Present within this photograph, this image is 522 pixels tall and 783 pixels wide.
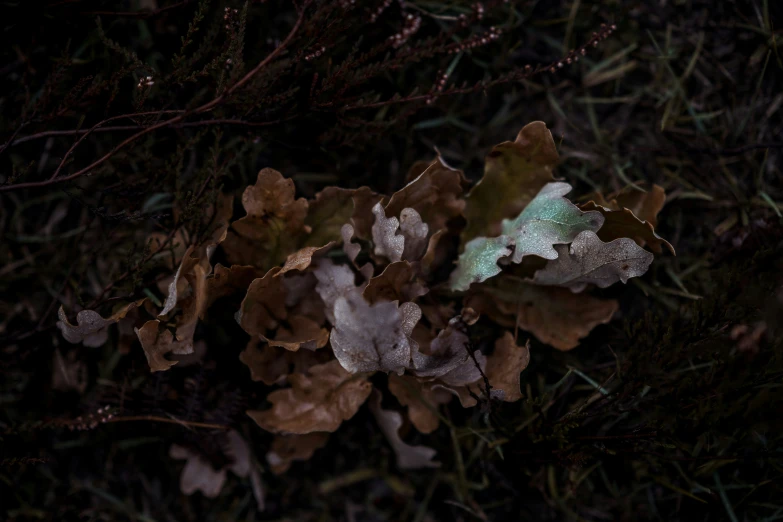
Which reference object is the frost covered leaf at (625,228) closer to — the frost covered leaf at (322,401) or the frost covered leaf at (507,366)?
the frost covered leaf at (507,366)

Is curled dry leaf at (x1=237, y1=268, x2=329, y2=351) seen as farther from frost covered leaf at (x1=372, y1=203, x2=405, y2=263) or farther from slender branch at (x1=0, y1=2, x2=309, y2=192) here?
slender branch at (x1=0, y1=2, x2=309, y2=192)

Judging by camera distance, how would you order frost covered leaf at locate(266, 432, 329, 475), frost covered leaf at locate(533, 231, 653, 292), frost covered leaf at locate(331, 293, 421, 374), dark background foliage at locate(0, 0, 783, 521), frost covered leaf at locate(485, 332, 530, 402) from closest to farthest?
1. frost covered leaf at locate(331, 293, 421, 374)
2. frost covered leaf at locate(533, 231, 653, 292)
3. frost covered leaf at locate(485, 332, 530, 402)
4. dark background foliage at locate(0, 0, 783, 521)
5. frost covered leaf at locate(266, 432, 329, 475)

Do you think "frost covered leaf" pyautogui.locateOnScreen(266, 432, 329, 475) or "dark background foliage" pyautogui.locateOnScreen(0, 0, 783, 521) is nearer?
"dark background foliage" pyautogui.locateOnScreen(0, 0, 783, 521)

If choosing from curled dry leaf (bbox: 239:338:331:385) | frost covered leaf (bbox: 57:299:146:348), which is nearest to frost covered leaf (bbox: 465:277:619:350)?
curled dry leaf (bbox: 239:338:331:385)

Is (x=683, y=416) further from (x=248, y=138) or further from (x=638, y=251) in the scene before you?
(x=248, y=138)

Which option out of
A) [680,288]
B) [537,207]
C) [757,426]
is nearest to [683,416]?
[757,426]

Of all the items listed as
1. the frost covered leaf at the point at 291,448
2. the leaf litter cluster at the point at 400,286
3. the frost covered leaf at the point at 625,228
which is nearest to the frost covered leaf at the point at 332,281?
the leaf litter cluster at the point at 400,286
